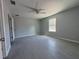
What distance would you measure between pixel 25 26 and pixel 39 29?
2.38 m

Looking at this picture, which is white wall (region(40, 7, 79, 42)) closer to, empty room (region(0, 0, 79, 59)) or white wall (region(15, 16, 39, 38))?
empty room (region(0, 0, 79, 59))

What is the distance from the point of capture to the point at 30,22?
30.4 feet

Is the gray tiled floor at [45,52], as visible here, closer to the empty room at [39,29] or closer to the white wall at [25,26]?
the empty room at [39,29]

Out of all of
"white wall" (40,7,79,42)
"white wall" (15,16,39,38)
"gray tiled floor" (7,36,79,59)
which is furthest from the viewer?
"white wall" (15,16,39,38)

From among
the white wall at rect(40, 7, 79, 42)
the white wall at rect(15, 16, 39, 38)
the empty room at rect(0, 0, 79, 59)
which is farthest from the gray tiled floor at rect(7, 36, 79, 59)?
the white wall at rect(15, 16, 39, 38)

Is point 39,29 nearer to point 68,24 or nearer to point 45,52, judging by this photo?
point 68,24

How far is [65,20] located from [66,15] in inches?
16.4

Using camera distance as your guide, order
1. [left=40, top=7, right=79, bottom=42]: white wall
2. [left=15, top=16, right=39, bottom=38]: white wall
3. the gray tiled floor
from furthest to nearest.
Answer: [left=15, top=16, right=39, bottom=38]: white wall
[left=40, top=7, right=79, bottom=42]: white wall
the gray tiled floor

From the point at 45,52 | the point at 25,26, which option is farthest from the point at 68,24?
the point at 25,26

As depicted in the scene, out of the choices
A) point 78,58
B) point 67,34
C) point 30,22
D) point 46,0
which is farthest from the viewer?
point 30,22

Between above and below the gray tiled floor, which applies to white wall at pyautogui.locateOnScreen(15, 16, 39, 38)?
above

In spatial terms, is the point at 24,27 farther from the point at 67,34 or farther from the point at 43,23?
the point at 67,34

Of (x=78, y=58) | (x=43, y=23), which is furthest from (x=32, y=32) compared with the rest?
(x=78, y=58)

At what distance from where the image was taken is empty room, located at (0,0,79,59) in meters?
2.67
